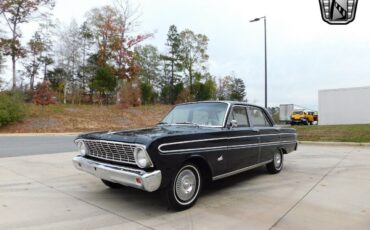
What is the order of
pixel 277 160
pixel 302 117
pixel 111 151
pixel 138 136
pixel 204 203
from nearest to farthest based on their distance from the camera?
pixel 138 136 < pixel 111 151 < pixel 204 203 < pixel 277 160 < pixel 302 117

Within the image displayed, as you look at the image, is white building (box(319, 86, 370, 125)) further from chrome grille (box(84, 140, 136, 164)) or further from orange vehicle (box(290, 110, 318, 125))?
chrome grille (box(84, 140, 136, 164))

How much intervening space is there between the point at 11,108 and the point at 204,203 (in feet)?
75.3

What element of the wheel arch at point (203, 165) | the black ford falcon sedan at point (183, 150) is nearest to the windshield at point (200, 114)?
the black ford falcon sedan at point (183, 150)

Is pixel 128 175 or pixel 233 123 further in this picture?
pixel 233 123

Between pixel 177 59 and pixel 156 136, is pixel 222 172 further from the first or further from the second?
pixel 177 59

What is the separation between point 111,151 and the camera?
5.00 m

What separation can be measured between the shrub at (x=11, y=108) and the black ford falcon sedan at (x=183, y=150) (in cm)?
2104

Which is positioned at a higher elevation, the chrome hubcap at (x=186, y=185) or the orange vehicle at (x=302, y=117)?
the orange vehicle at (x=302, y=117)

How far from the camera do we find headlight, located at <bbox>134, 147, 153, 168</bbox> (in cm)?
443

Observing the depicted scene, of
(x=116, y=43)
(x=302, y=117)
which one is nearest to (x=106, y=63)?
(x=116, y=43)

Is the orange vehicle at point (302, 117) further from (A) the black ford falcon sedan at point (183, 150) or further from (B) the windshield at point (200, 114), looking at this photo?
(B) the windshield at point (200, 114)

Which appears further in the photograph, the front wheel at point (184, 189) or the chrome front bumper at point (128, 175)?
the front wheel at point (184, 189)

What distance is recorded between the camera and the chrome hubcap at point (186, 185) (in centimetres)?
491

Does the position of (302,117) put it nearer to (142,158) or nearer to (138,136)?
(138,136)
